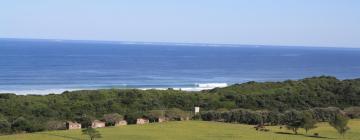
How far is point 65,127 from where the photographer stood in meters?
36.4

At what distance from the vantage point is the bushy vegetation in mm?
40844

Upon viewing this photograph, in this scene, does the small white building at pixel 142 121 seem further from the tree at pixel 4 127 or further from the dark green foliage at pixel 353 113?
the dark green foliage at pixel 353 113

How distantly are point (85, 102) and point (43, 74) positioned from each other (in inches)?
2466

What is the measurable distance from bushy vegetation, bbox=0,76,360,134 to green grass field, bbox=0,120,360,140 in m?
3.86

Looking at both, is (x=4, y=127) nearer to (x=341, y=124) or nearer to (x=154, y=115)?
(x=154, y=115)

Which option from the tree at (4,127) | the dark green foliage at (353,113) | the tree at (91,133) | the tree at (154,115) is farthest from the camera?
the dark green foliage at (353,113)

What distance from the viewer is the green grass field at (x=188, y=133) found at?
98.2ft

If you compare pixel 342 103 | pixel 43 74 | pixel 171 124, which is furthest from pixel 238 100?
pixel 43 74

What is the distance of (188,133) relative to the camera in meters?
32.4

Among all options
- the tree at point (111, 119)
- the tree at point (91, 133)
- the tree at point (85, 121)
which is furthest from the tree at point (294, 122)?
the tree at point (91, 133)

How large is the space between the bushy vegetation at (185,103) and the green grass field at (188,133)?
3.86 metres

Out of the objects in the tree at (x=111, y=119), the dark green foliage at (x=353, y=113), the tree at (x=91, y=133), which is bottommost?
the dark green foliage at (x=353, y=113)

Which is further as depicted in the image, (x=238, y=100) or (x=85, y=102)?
(x=238, y=100)

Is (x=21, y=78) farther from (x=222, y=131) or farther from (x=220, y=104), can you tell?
(x=222, y=131)
